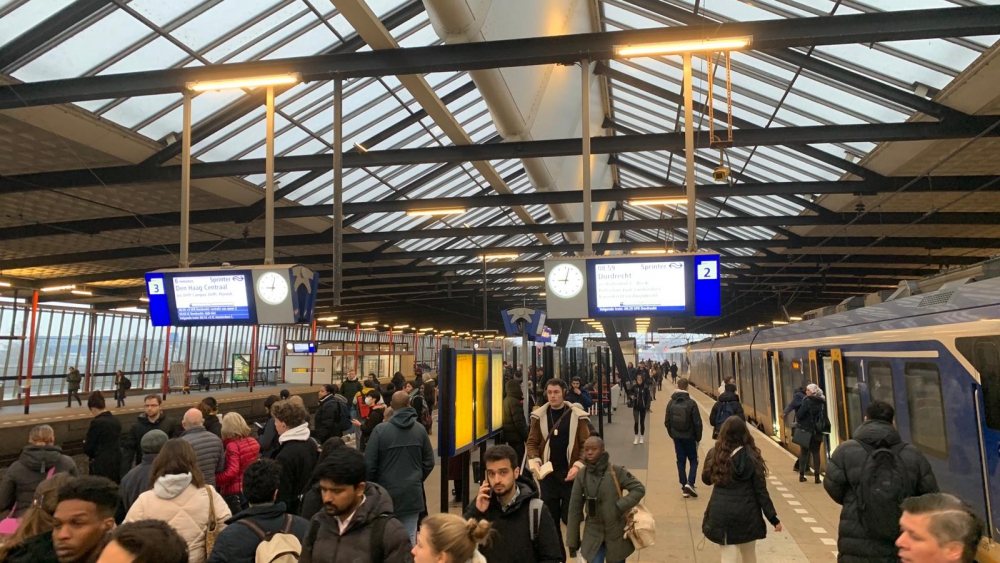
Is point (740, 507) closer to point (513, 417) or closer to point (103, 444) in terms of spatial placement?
point (513, 417)

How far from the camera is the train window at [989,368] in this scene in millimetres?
5965

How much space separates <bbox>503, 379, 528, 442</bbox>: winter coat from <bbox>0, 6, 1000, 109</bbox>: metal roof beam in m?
4.67

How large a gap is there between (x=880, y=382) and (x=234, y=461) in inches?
314

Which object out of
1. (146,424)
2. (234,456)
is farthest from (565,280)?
(146,424)

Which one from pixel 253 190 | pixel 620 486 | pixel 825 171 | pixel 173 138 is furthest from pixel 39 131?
pixel 825 171

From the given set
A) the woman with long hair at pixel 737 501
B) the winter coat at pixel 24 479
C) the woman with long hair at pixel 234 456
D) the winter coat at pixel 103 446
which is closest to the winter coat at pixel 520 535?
the woman with long hair at pixel 737 501

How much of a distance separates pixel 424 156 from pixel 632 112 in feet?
24.3

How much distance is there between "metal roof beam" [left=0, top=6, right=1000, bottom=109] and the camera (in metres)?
7.79

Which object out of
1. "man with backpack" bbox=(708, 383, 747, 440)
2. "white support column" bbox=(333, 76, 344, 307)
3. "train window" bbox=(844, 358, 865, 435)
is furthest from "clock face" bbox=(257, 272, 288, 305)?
"train window" bbox=(844, 358, 865, 435)

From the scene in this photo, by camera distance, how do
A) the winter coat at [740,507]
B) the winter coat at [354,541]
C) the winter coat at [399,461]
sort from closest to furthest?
the winter coat at [354,541] < the winter coat at [740,507] < the winter coat at [399,461]

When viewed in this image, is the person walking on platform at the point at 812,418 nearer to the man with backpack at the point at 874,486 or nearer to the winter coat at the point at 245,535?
the man with backpack at the point at 874,486

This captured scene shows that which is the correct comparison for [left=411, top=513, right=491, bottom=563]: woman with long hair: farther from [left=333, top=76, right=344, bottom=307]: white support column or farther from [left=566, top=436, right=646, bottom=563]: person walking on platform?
[left=333, top=76, right=344, bottom=307]: white support column

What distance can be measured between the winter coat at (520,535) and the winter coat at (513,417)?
636 centimetres

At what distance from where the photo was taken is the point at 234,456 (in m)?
6.69
